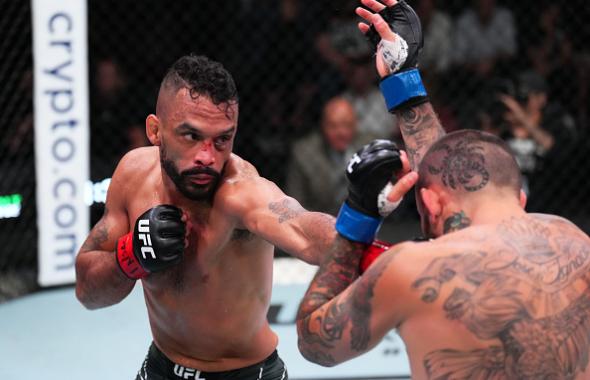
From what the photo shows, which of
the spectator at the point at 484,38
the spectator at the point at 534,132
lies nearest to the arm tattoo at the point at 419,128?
the spectator at the point at 534,132

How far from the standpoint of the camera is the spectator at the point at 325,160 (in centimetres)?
478

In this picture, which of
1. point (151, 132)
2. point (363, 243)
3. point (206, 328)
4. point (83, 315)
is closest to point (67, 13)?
point (83, 315)

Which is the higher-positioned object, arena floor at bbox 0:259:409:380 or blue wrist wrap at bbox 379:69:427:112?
blue wrist wrap at bbox 379:69:427:112

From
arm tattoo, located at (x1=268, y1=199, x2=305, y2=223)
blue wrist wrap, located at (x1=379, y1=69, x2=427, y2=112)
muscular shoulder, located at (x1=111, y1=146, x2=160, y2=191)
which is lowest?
muscular shoulder, located at (x1=111, y1=146, x2=160, y2=191)

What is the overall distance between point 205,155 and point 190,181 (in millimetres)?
87

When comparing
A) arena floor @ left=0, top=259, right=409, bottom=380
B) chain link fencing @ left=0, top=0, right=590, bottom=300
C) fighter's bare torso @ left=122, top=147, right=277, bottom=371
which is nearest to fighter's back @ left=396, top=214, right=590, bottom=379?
fighter's bare torso @ left=122, top=147, right=277, bottom=371

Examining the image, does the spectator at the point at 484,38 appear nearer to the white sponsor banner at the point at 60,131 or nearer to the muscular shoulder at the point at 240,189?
the white sponsor banner at the point at 60,131

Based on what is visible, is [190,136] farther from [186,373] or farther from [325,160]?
[325,160]

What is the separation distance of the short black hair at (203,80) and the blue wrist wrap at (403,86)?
0.37 metres

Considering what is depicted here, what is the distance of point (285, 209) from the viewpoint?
2.29m

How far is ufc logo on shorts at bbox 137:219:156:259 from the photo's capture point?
2.33m

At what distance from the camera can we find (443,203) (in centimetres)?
191

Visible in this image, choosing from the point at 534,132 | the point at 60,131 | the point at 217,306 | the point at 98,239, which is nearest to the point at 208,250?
the point at 217,306

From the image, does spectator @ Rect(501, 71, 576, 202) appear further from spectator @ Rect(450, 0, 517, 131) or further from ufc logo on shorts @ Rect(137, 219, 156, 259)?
ufc logo on shorts @ Rect(137, 219, 156, 259)
